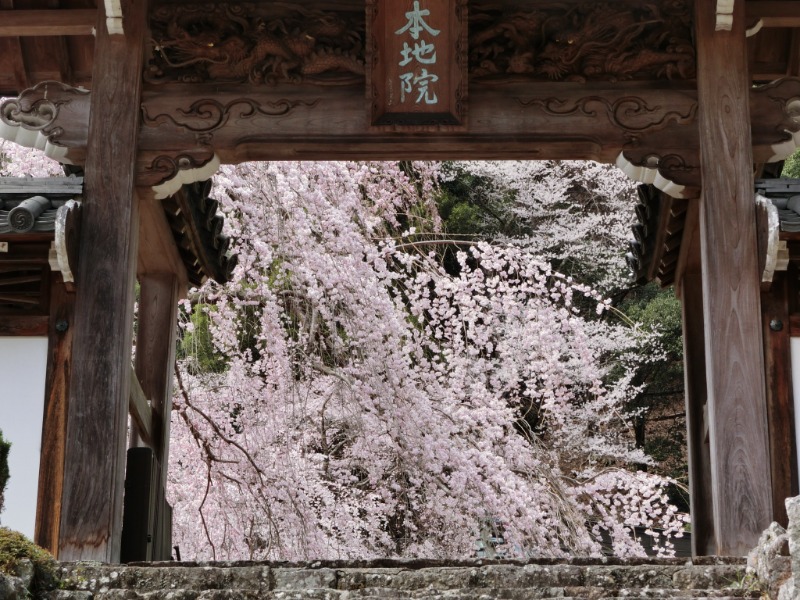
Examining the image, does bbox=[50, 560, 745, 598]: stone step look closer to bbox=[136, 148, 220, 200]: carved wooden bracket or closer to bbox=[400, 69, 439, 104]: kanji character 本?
bbox=[136, 148, 220, 200]: carved wooden bracket

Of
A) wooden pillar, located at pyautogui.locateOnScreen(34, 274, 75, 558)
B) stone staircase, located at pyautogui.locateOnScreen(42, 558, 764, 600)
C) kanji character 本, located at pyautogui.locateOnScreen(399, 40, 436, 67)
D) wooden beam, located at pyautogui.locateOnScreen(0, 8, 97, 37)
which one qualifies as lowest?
stone staircase, located at pyautogui.locateOnScreen(42, 558, 764, 600)

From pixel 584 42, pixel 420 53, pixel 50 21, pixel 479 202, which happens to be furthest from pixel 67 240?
pixel 479 202

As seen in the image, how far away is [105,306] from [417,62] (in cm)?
223

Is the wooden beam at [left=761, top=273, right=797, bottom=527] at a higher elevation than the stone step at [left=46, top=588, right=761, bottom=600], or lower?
higher

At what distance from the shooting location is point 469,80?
6719mm

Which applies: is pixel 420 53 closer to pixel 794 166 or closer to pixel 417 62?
pixel 417 62

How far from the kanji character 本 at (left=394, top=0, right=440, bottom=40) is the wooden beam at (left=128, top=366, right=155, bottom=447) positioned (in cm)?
271

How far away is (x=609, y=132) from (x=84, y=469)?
11.3ft

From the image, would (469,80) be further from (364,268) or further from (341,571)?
(364,268)

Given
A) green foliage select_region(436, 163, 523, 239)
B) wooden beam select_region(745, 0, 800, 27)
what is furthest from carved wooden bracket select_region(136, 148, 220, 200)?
green foliage select_region(436, 163, 523, 239)

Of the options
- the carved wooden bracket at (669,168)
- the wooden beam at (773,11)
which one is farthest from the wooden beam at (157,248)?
the wooden beam at (773,11)

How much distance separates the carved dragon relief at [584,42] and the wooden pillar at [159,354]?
10.4 feet

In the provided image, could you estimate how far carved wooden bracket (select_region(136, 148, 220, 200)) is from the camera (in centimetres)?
651

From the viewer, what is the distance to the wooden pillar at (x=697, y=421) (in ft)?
26.3
